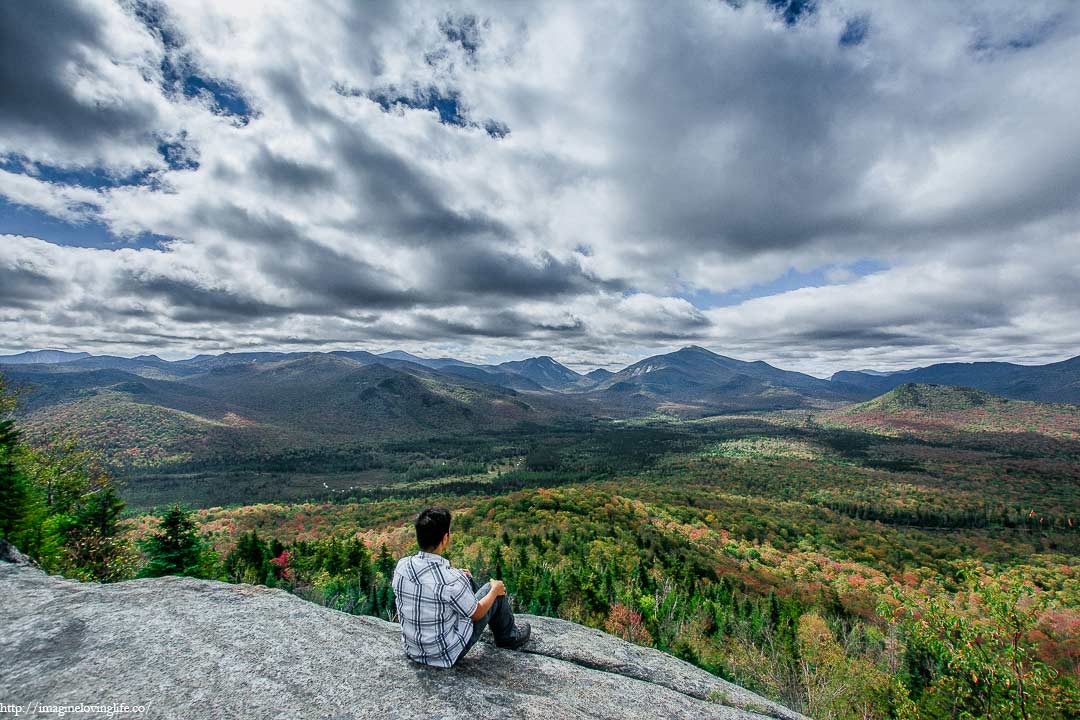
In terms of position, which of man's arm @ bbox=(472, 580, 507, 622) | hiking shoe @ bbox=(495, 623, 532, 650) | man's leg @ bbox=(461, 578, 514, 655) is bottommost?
hiking shoe @ bbox=(495, 623, 532, 650)

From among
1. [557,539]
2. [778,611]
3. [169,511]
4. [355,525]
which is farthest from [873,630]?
[355,525]

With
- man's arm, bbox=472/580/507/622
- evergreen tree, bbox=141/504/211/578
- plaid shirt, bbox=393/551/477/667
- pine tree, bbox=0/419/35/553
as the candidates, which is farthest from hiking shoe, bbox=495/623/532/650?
evergreen tree, bbox=141/504/211/578

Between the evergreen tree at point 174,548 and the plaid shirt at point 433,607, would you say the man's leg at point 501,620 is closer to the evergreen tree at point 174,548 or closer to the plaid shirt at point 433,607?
the plaid shirt at point 433,607

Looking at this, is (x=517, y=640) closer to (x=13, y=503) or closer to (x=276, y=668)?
(x=276, y=668)

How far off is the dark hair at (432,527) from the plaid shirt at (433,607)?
0.21 meters

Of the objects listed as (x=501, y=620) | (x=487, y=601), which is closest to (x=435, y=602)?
(x=487, y=601)

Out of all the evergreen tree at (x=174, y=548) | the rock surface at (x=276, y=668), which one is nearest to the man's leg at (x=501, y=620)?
the rock surface at (x=276, y=668)

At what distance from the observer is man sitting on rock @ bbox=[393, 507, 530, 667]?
6469 millimetres

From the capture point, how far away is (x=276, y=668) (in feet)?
22.0

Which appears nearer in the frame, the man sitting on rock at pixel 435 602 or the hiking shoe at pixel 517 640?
the man sitting on rock at pixel 435 602

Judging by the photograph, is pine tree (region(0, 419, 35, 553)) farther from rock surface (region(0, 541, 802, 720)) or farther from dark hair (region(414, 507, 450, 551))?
dark hair (region(414, 507, 450, 551))

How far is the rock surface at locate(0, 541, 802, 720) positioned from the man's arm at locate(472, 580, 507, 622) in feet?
3.49

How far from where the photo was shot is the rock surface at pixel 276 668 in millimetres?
5816

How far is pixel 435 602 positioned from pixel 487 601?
101 cm
